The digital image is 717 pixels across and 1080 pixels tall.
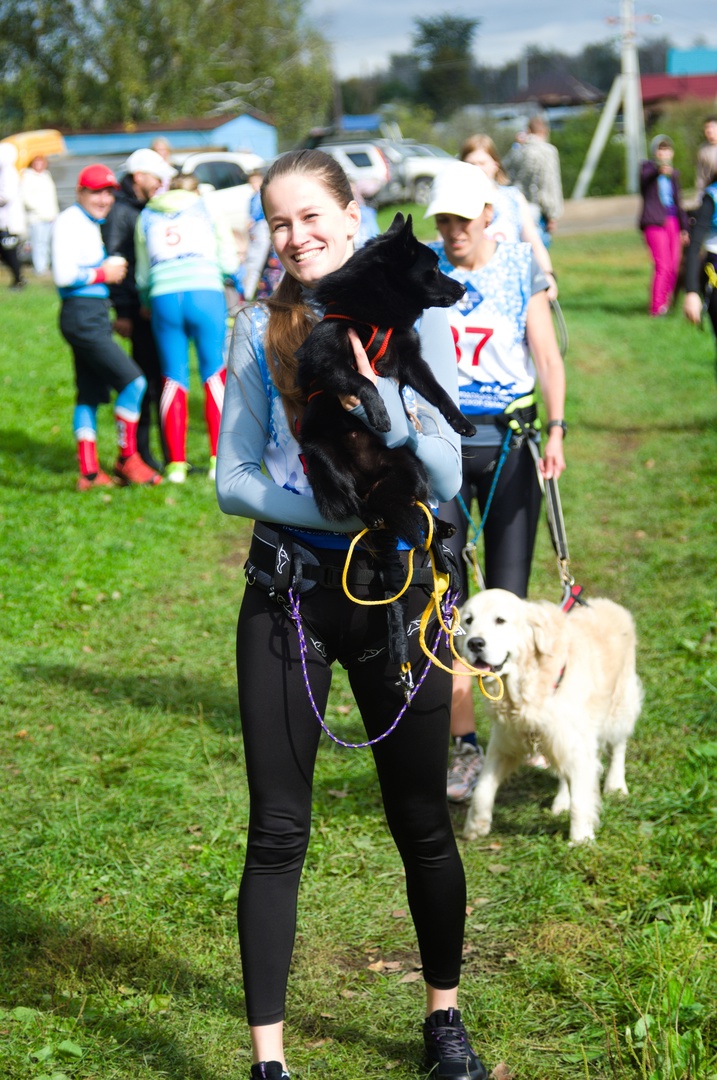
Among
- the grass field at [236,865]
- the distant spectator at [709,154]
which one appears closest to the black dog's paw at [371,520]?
the grass field at [236,865]

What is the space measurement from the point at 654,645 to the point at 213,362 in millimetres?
4182

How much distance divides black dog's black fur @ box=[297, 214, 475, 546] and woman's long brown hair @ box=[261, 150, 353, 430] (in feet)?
0.22

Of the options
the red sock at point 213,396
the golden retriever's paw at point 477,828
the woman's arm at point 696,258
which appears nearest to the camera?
the golden retriever's paw at point 477,828

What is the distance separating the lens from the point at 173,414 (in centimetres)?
866

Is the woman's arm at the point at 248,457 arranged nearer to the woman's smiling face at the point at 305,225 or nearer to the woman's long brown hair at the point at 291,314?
the woman's long brown hair at the point at 291,314

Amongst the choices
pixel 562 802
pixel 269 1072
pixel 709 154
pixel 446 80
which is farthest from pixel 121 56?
pixel 446 80

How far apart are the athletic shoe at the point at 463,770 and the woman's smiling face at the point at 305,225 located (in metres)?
2.65

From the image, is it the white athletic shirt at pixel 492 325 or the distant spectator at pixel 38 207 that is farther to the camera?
the distant spectator at pixel 38 207

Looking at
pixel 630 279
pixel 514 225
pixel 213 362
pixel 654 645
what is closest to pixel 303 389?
pixel 514 225

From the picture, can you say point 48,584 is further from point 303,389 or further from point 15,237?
point 15,237

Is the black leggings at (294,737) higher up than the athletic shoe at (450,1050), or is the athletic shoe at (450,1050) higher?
the black leggings at (294,737)

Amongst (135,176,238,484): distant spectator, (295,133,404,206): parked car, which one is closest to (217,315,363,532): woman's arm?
(135,176,238,484): distant spectator

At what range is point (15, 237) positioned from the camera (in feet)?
57.2

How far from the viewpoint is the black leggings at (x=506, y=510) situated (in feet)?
13.8
